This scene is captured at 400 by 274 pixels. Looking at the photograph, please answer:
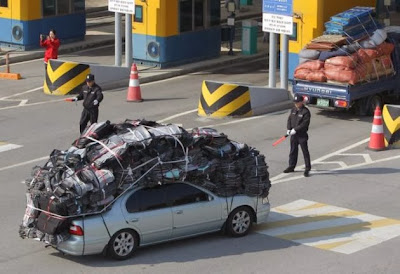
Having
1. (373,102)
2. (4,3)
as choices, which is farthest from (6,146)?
(4,3)

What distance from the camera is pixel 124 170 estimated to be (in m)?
16.1

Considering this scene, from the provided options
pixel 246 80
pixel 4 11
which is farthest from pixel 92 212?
pixel 4 11

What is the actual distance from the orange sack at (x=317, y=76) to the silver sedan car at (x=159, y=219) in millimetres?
9268

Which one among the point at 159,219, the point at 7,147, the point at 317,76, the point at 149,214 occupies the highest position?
the point at 317,76

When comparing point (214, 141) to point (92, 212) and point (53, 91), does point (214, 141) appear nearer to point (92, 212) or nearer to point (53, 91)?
point (92, 212)

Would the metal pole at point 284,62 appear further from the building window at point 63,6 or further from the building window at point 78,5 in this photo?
the building window at point 78,5

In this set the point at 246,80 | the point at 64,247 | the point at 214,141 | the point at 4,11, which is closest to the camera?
the point at 64,247

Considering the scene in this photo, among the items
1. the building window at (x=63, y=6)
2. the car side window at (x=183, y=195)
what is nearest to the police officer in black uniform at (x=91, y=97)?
the car side window at (x=183, y=195)

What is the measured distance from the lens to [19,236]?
56.5ft

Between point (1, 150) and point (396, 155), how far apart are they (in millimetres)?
8534

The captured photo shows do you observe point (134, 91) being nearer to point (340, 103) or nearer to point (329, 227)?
point (340, 103)

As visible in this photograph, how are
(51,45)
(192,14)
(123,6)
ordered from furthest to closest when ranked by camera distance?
1. (192,14)
2. (51,45)
3. (123,6)

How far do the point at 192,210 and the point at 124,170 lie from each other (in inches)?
52.3

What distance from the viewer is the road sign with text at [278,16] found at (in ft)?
91.8
